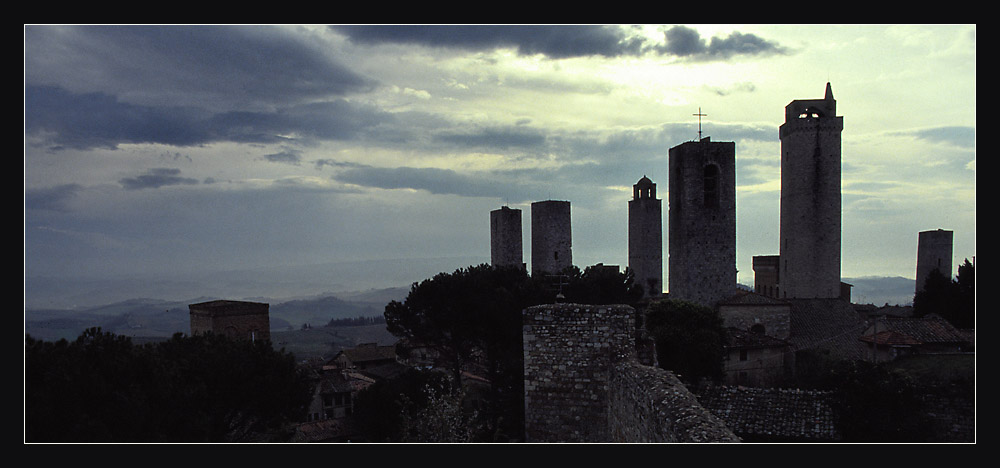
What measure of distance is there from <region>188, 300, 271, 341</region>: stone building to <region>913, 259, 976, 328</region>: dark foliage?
32.3 metres

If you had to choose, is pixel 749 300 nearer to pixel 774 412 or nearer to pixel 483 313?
pixel 774 412

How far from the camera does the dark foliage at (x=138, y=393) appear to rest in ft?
27.4

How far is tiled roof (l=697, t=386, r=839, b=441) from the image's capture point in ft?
47.8

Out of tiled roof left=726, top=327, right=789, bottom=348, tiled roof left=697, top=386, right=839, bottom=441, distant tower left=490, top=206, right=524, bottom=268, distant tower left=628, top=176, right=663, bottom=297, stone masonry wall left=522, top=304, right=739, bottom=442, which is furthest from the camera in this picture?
distant tower left=628, top=176, right=663, bottom=297

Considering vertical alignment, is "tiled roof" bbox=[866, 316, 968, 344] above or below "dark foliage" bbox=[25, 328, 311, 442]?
below

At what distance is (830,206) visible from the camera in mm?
31797

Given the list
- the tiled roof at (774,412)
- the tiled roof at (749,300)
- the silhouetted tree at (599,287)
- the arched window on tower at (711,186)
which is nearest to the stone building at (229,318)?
the silhouetted tree at (599,287)

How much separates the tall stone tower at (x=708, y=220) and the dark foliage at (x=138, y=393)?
820 inches

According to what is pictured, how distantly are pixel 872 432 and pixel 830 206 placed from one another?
66.1 feet

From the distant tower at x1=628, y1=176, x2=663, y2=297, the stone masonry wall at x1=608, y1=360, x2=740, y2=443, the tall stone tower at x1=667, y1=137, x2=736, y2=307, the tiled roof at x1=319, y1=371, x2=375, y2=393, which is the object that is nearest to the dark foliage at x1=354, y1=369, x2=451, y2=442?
the tiled roof at x1=319, y1=371, x2=375, y2=393

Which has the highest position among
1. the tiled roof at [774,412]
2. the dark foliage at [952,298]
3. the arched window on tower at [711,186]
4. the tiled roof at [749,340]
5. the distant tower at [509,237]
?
the arched window on tower at [711,186]

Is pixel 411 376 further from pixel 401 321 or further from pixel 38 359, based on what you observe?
pixel 38 359

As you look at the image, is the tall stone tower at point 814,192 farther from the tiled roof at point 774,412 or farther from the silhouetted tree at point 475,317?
the tiled roof at point 774,412

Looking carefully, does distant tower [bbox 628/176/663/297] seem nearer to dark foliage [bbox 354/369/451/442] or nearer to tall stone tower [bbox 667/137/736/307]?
tall stone tower [bbox 667/137/736/307]
